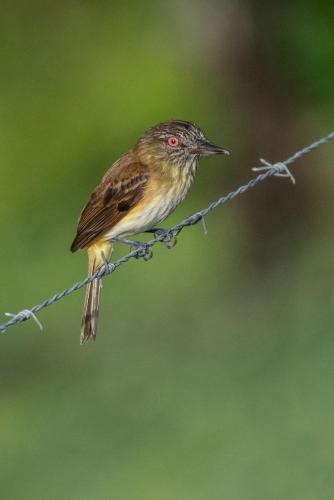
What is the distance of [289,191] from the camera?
1681 cm

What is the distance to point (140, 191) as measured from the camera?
7.50m

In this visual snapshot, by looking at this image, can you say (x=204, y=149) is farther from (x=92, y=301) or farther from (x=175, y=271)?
(x=175, y=271)

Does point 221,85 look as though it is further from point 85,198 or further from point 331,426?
point 331,426

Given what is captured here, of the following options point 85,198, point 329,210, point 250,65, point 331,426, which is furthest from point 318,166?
point 331,426

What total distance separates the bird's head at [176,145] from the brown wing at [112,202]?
0.17 meters

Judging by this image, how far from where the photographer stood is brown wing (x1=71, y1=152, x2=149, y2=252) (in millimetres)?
7500

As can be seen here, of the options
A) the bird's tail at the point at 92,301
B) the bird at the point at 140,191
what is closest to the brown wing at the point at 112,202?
the bird at the point at 140,191

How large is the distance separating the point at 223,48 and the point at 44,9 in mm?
4735

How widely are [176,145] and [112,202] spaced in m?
0.60

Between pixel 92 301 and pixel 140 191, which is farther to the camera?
pixel 92 301

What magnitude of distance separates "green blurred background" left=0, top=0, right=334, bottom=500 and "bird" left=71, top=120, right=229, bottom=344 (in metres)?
2.35

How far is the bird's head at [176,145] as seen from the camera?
7707 millimetres

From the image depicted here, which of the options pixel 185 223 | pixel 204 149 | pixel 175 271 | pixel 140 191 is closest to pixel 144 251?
pixel 140 191

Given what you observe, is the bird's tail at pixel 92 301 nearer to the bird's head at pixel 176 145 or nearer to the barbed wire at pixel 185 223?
the barbed wire at pixel 185 223
